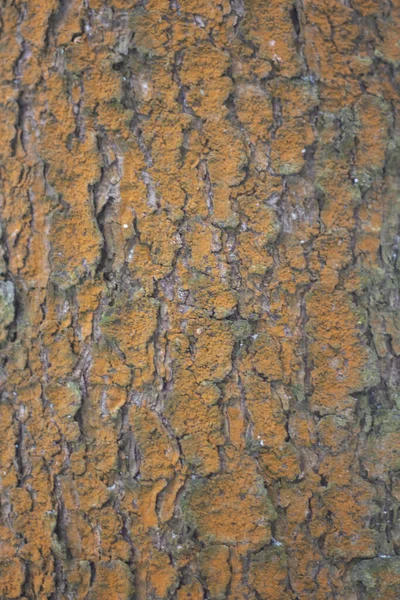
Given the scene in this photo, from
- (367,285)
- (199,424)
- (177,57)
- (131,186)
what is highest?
(177,57)

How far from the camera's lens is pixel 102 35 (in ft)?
4.18

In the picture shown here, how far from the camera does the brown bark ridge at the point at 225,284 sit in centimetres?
126

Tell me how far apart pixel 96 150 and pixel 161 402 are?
54 cm

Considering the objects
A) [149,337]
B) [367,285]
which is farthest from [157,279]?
[367,285]

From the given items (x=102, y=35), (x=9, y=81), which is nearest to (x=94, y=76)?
(x=102, y=35)

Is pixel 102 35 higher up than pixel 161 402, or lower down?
higher up

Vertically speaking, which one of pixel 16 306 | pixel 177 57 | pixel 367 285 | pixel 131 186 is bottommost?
pixel 367 285

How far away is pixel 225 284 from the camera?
128 centimetres

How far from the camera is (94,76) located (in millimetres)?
1276

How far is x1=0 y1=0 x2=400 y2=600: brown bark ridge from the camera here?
1.26m

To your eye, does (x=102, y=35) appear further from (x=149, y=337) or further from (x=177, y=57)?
(x=149, y=337)

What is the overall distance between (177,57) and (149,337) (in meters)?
0.58

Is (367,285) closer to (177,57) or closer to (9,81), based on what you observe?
(177,57)

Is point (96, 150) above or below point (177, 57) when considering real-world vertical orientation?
below
